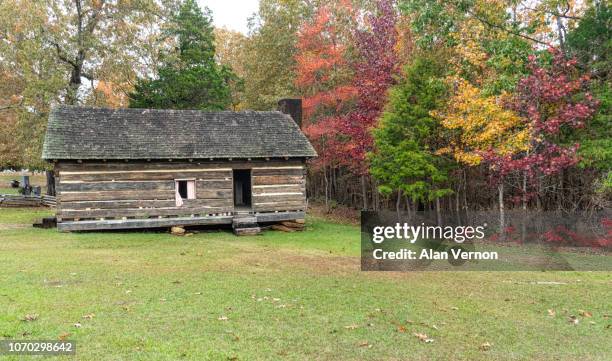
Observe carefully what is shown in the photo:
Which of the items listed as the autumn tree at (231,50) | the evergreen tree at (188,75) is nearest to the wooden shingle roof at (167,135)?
the evergreen tree at (188,75)

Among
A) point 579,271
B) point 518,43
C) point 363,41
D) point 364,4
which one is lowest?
point 579,271

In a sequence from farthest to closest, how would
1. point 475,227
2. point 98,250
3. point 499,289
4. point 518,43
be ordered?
point 475,227
point 518,43
point 98,250
point 499,289

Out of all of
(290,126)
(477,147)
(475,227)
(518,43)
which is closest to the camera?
(518,43)

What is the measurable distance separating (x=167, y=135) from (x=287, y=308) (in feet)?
47.9

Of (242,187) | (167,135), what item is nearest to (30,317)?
(167,135)

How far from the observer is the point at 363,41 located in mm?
23766

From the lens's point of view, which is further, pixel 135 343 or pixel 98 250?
pixel 98 250

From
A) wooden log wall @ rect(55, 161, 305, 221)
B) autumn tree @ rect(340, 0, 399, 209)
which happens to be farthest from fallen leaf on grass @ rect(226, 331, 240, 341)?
autumn tree @ rect(340, 0, 399, 209)

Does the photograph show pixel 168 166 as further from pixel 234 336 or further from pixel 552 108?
pixel 552 108

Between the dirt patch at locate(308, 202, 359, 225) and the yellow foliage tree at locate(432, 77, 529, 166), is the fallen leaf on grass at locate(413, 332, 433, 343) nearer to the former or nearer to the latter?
the yellow foliage tree at locate(432, 77, 529, 166)

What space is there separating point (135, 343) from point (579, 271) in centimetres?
1271

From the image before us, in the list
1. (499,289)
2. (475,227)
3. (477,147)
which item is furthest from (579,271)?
(475,227)

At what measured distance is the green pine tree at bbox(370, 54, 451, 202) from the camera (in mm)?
19484

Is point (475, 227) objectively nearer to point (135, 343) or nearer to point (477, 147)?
point (477, 147)
